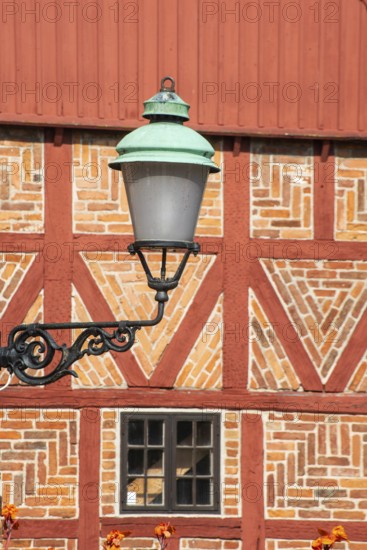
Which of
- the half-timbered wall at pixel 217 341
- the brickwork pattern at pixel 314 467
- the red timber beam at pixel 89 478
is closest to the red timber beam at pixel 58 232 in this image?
the half-timbered wall at pixel 217 341

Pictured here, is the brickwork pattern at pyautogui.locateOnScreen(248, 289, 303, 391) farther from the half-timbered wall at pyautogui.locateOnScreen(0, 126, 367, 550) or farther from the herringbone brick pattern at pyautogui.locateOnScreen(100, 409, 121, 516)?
the herringbone brick pattern at pyautogui.locateOnScreen(100, 409, 121, 516)

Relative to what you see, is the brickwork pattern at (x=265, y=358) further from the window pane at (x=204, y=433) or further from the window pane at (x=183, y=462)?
the window pane at (x=183, y=462)

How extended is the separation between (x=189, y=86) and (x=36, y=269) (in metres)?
1.92

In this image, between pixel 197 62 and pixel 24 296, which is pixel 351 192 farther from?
pixel 24 296

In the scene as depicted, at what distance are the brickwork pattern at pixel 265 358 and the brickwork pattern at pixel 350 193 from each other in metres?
0.92

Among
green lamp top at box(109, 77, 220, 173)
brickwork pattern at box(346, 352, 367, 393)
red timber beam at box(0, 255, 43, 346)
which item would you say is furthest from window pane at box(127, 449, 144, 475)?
green lamp top at box(109, 77, 220, 173)

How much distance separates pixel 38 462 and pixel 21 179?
224cm

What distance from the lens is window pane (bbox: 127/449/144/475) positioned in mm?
10680

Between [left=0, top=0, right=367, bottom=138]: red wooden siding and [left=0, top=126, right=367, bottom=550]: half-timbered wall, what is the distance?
224 millimetres

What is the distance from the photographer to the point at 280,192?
35.5 ft

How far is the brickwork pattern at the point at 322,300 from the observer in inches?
422

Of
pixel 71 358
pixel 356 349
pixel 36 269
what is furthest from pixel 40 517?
pixel 71 358

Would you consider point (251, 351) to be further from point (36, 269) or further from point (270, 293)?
point (36, 269)

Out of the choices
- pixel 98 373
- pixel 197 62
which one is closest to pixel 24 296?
pixel 98 373
